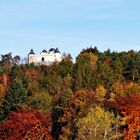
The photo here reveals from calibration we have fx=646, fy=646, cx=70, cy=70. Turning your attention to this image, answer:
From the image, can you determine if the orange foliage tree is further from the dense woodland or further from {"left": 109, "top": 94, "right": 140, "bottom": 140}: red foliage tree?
{"left": 109, "top": 94, "right": 140, "bottom": 140}: red foliage tree

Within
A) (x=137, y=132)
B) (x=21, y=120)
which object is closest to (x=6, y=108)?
(x=21, y=120)

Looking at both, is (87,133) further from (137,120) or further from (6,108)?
(6,108)

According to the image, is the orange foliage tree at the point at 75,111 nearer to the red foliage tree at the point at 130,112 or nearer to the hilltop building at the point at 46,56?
the red foliage tree at the point at 130,112

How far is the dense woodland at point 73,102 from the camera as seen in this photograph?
65125 millimetres

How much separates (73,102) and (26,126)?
232 inches

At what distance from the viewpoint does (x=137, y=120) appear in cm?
6831

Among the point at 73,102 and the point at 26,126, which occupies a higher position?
the point at 73,102

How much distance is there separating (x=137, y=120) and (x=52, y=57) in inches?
2249

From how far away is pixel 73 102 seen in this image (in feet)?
233

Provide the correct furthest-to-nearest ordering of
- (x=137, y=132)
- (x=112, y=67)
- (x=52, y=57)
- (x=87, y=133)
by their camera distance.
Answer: (x=52, y=57) < (x=112, y=67) < (x=137, y=132) < (x=87, y=133)

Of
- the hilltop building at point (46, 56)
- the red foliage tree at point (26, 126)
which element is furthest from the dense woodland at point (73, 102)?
the hilltop building at point (46, 56)

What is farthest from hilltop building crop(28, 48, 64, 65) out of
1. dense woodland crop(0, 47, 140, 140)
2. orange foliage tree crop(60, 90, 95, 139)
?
orange foliage tree crop(60, 90, 95, 139)

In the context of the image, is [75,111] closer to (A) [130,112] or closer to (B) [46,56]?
(A) [130,112]

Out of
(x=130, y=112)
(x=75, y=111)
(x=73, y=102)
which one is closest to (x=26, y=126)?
(x=75, y=111)
